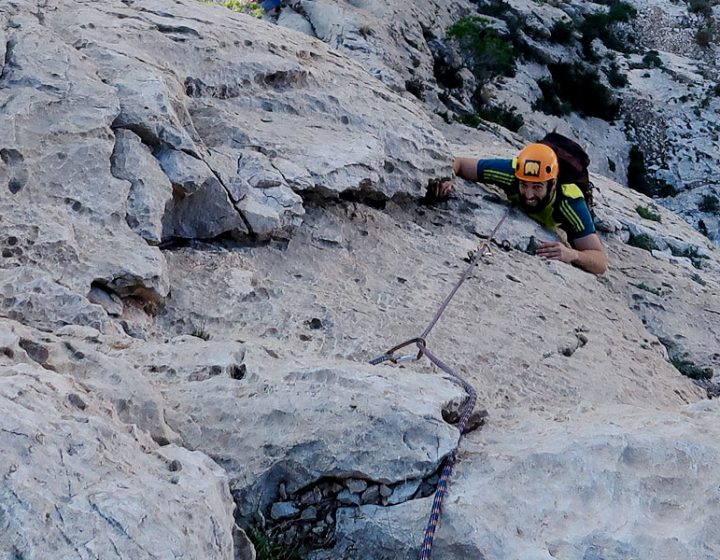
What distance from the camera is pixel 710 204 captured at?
2350 cm

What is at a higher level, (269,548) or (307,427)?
(307,427)

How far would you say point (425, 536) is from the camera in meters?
3.23

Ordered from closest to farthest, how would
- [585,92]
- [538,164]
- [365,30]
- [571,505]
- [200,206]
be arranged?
[571,505], [200,206], [538,164], [365,30], [585,92]

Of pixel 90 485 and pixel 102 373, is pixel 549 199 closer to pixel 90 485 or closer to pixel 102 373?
pixel 102 373

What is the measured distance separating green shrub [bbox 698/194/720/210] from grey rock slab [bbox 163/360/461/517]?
2188 cm

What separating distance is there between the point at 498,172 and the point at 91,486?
684 cm

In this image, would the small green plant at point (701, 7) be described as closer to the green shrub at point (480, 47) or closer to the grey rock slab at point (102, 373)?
the green shrub at point (480, 47)

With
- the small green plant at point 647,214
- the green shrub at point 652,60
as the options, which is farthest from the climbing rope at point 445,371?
Answer: the green shrub at point 652,60

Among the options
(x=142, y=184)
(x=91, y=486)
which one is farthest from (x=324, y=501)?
(x=142, y=184)

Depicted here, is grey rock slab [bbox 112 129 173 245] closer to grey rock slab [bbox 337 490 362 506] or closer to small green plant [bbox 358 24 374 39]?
grey rock slab [bbox 337 490 362 506]

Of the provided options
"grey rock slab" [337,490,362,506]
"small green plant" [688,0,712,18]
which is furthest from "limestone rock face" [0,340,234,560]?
"small green plant" [688,0,712,18]

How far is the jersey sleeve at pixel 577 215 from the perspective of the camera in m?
8.27

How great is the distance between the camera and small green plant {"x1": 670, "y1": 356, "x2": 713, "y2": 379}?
24.1ft

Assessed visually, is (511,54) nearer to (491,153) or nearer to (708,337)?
(491,153)
